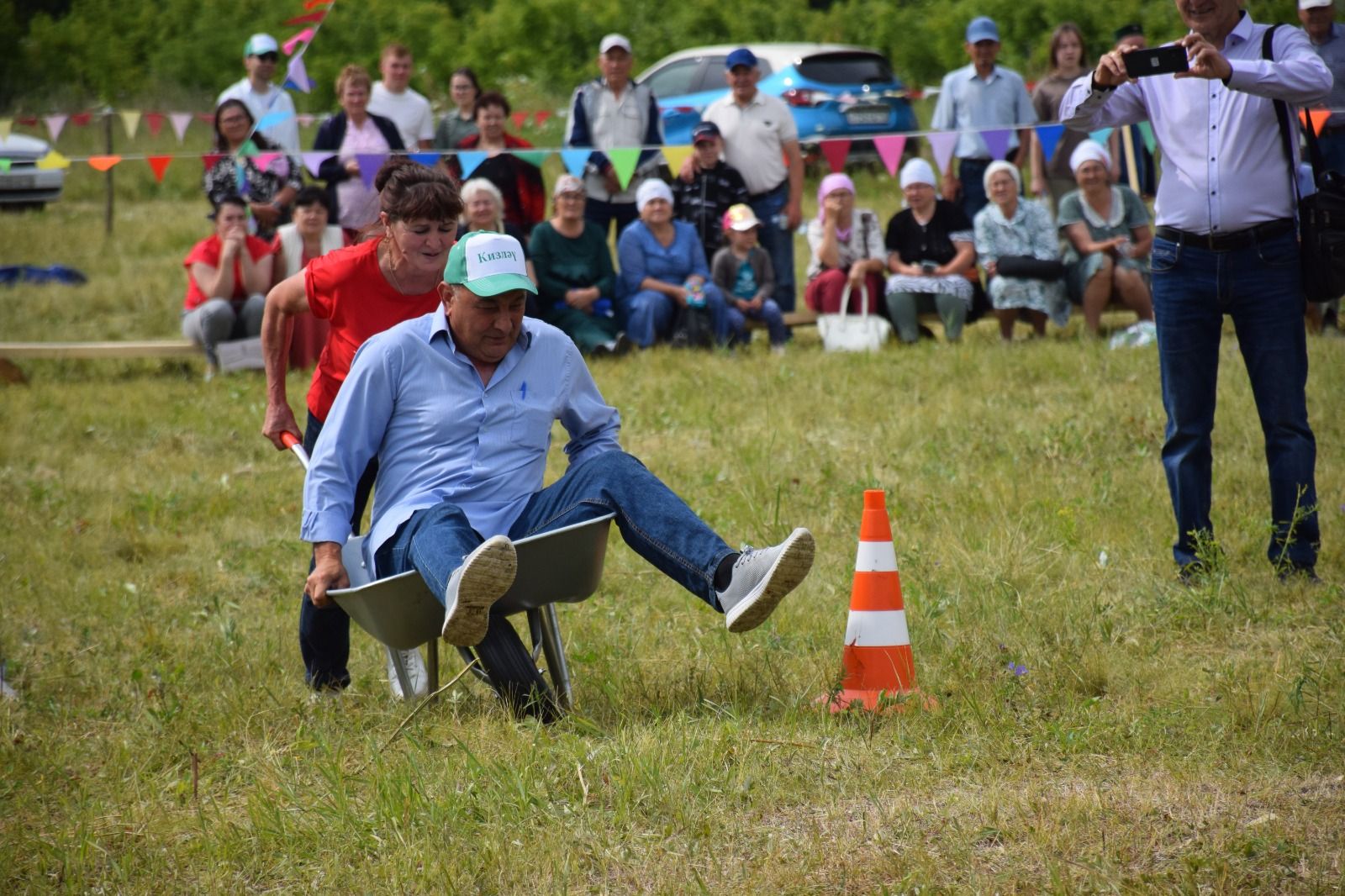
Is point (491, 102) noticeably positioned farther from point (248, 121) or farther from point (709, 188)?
point (248, 121)

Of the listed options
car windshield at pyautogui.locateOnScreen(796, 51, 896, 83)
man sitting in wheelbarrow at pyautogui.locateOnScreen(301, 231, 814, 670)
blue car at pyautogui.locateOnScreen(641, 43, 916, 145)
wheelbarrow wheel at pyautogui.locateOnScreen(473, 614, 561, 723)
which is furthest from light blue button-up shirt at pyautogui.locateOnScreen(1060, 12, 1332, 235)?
car windshield at pyautogui.locateOnScreen(796, 51, 896, 83)

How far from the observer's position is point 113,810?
439 centimetres

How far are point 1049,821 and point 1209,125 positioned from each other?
9.74 feet

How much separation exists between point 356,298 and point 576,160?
7.07 meters

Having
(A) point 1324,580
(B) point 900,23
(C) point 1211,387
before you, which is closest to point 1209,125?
(C) point 1211,387

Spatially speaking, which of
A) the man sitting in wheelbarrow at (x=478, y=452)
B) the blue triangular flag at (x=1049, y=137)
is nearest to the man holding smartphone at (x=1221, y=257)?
the man sitting in wheelbarrow at (x=478, y=452)

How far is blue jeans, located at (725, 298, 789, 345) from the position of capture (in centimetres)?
1161

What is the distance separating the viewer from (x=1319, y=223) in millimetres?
5484

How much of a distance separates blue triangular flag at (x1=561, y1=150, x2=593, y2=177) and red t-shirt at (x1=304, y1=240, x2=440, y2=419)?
6911 millimetres

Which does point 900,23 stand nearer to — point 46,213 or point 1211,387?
point 46,213

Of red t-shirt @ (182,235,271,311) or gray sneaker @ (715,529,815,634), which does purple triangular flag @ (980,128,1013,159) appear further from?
gray sneaker @ (715,529,815,634)

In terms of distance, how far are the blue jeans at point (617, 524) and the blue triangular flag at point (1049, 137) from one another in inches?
327

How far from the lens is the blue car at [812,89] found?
734 inches

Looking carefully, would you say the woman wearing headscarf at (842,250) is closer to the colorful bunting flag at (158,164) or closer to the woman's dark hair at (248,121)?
the woman's dark hair at (248,121)
